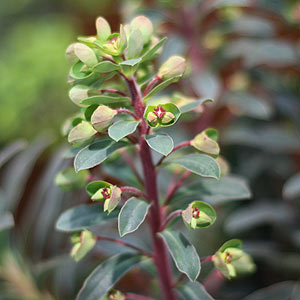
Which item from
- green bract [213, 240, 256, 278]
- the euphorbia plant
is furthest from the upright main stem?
green bract [213, 240, 256, 278]

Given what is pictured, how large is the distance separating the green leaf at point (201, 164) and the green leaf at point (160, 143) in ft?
0.26

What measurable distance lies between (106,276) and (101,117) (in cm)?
25

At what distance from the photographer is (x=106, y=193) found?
0.57 metres

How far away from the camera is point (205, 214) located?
58cm

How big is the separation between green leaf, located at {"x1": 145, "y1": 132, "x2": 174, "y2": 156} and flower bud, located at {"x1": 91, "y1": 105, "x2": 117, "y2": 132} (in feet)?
0.18

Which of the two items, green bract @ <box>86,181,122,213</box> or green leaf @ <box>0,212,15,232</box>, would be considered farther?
green leaf @ <box>0,212,15,232</box>

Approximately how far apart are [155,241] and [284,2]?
0.85 m

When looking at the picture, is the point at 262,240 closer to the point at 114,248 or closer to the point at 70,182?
the point at 114,248

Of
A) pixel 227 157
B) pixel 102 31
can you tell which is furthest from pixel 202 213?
pixel 227 157

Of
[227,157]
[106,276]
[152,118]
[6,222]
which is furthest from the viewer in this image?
[227,157]

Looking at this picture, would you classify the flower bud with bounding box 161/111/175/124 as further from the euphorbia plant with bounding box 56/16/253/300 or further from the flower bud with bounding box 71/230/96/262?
the flower bud with bounding box 71/230/96/262

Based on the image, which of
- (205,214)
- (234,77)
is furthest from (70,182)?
(234,77)

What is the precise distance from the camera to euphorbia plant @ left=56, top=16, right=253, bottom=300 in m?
0.56

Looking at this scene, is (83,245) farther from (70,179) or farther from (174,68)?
(174,68)
